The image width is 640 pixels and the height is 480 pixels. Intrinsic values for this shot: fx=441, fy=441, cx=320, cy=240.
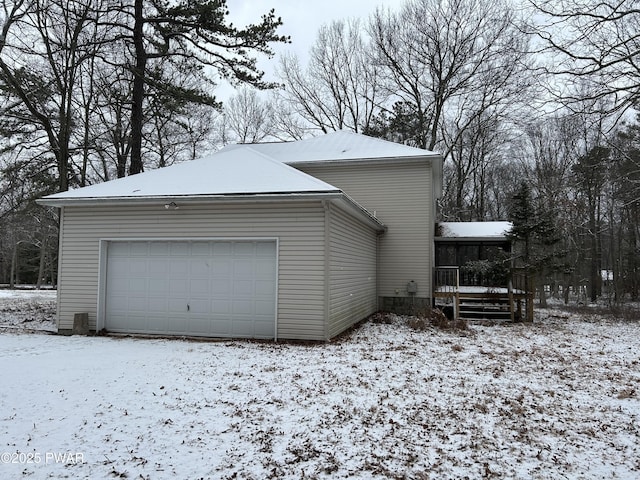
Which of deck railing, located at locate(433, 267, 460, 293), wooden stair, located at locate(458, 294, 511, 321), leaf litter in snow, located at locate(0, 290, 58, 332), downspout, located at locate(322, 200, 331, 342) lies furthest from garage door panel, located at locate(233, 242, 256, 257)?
deck railing, located at locate(433, 267, 460, 293)

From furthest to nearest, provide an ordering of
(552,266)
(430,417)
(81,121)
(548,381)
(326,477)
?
(81,121), (552,266), (548,381), (430,417), (326,477)

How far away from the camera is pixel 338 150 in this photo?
15.2 meters

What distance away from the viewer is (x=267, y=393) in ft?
17.8

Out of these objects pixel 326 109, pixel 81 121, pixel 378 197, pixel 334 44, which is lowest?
pixel 378 197

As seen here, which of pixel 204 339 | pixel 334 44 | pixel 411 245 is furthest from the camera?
pixel 334 44

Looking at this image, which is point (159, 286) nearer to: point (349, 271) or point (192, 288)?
point (192, 288)

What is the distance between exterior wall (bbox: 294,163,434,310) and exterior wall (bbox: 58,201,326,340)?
5.92 meters

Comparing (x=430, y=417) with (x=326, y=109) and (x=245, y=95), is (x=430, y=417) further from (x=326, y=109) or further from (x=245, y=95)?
(x=245, y=95)

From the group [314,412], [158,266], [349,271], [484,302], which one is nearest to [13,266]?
[158,266]

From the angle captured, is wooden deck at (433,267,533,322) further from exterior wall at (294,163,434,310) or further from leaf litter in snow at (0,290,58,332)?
leaf litter in snow at (0,290,58,332)

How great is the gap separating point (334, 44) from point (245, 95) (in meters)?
6.66

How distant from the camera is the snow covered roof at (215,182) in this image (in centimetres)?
902

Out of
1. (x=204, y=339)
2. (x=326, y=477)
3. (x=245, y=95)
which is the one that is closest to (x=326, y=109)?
(x=245, y=95)

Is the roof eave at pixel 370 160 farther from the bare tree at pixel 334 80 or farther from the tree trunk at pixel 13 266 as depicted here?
the tree trunk at pixel 13 266
